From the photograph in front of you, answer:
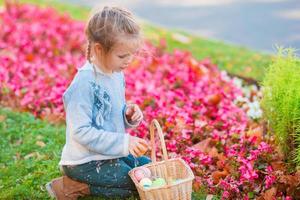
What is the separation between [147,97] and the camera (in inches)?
223

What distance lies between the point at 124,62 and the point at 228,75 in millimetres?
3946

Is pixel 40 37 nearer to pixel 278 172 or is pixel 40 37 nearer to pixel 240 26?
pixel 240 26

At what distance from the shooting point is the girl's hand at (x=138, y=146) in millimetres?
3391

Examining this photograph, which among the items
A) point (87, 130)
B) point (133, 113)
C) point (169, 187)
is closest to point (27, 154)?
point (133, 113)

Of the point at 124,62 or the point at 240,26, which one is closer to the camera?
the point at 124,62

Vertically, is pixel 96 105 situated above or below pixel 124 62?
below

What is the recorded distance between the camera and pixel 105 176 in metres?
3.72

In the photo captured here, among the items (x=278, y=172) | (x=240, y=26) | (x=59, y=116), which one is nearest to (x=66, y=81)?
(x=59, y=116)

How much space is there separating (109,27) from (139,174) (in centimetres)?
91

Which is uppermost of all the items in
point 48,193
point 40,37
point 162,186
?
point 40,37

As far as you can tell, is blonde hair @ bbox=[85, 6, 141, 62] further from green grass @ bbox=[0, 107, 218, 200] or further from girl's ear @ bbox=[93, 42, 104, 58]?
green grass @ bbox=[0, 107, 218, 200]

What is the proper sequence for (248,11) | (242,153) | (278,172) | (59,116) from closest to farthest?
(278,172), (242,153), (59,116), (248,11)

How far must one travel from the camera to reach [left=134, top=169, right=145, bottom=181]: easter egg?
3486 mm

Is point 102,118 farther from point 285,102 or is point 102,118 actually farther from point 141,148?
point 285,102
